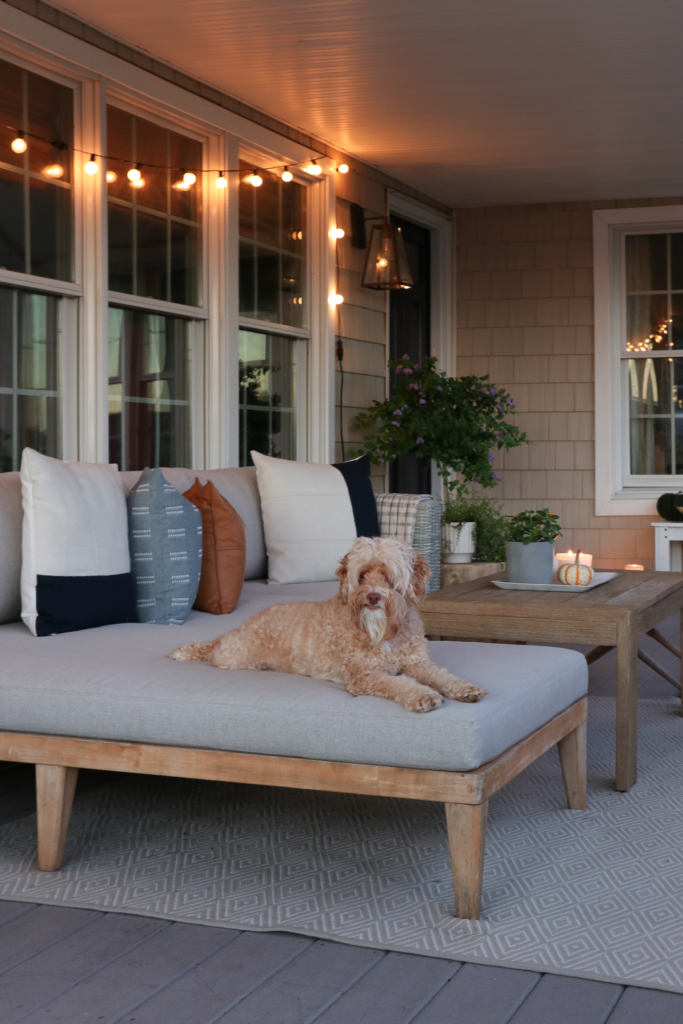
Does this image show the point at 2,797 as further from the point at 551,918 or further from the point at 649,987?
the point at 649,987

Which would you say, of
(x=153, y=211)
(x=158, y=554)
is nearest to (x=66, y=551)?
(x=158, y=554)

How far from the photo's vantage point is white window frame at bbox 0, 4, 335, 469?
417 cm

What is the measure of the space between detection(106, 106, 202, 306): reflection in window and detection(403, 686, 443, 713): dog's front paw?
298 cm

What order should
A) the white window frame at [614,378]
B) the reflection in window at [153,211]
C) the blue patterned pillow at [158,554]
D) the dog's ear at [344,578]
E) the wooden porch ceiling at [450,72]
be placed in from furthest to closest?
the white window frame at [614,378]
the reflection in window at [153,211]
the wooden porch ceiling at [450,72]
the blue patterned pillow at [158,554]
the dog's ear at [344,578]

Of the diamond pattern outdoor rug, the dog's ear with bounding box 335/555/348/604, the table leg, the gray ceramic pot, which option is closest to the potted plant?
the gray ceramic pot

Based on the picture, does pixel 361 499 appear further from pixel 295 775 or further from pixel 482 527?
pixel 295 775

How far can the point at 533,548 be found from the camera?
3.34 metres

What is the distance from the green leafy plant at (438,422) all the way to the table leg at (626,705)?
3221mm

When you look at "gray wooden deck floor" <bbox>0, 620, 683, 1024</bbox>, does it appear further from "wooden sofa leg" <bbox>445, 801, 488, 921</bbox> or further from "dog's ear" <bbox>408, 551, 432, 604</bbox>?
"dog's ear" <bbox>408, 551, 432, 604</bbox>

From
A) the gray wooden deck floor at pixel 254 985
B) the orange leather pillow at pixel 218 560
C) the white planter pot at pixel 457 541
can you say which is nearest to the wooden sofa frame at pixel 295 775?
the gray wooden deck floor at pixel 254 985

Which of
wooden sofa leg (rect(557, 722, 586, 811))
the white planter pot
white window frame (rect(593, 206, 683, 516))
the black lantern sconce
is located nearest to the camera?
wooden sofa leg (rect(557, 722, 586, 811))

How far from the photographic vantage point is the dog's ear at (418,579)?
2228 millimetres

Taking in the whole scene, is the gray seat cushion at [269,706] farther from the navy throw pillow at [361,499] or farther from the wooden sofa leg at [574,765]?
the navy throw pillow at [361,499]

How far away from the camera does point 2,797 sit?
9.48 ft
